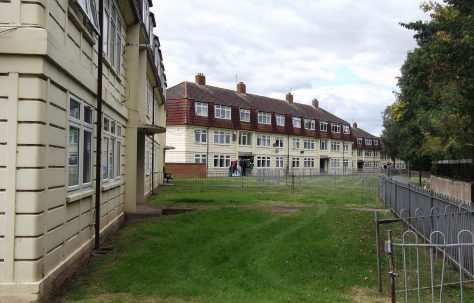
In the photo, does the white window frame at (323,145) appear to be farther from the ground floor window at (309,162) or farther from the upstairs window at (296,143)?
the upstairs window at (296,143)

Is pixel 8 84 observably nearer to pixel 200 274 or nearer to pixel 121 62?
pixel 200 274

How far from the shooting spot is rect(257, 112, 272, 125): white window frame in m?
57.7

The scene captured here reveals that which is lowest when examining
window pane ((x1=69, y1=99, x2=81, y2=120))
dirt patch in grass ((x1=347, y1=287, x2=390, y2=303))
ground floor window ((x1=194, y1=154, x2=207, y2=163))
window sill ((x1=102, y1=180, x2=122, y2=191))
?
Answer: dirt patch in grass ((x1=347, y1=287, x2=390, y2=303))

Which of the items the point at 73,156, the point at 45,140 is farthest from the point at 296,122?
the point at 45,140

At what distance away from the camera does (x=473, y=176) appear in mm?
21312

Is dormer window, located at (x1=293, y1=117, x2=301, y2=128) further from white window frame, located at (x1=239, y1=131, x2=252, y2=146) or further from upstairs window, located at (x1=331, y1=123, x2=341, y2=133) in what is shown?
upstairs window, located at (x1=331, y1=123, x2=341, y2=133)

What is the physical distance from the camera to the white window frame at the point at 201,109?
1955 inches

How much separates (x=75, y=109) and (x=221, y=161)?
44731 mm

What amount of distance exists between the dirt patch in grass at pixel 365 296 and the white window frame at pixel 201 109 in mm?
43199

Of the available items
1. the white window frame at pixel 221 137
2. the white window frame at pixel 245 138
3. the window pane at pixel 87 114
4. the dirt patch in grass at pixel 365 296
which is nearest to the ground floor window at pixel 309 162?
the white window frame at pixel 245 138

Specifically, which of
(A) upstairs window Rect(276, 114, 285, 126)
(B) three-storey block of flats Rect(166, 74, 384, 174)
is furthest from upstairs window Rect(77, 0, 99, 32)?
(A) upstairs window Rect(276, 114, 285, 126)

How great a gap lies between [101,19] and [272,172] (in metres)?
27.2

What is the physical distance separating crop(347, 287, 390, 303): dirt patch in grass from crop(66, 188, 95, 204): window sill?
425 cm

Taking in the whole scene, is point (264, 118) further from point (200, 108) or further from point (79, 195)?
point (79, 195)
